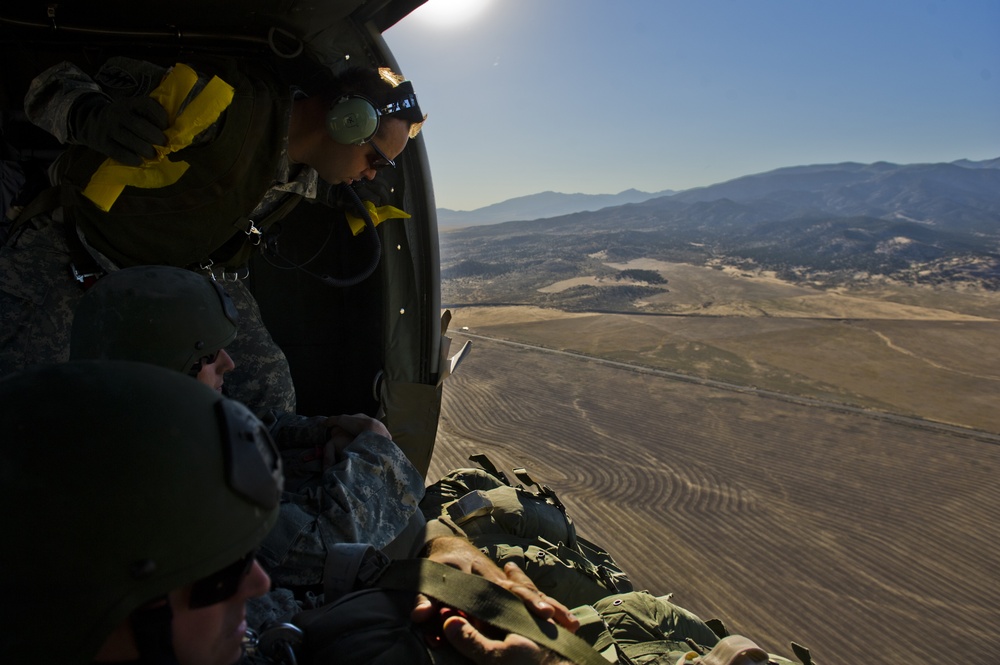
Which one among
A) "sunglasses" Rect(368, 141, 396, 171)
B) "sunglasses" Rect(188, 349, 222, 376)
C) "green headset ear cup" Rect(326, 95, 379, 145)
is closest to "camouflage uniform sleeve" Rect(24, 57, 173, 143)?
"green headset ear cup" Rect(326, 95, 379, 145)

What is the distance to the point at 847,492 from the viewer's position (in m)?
→ 8.70

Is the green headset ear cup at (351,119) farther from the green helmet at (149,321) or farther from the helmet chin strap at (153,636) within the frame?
the helmet chin strap at (153,636)

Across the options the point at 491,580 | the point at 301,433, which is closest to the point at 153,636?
the point at 491,580

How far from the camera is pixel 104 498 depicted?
107cm

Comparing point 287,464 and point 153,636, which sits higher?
point 153,636

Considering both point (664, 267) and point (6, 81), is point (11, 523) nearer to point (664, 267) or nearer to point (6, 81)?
point (6, 81)

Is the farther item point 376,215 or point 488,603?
point 376,215

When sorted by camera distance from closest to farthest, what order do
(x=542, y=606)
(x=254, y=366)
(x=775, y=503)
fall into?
1. (x=542, y=606)
2. (x=254, y=366)
3. (x=775, y=503)

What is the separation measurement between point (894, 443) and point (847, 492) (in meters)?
2.82

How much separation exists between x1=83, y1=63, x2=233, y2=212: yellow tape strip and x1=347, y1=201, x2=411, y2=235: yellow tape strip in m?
1.23

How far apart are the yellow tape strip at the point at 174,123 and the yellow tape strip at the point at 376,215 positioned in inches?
48.4

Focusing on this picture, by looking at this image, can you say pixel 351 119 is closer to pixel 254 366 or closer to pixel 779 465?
pixel 254 366

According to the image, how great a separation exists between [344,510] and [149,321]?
2.71 ft

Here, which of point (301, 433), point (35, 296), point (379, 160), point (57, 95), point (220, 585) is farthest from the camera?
point (379, 160)
